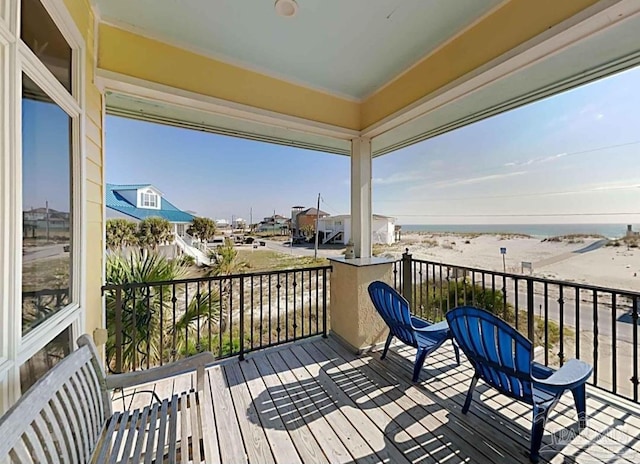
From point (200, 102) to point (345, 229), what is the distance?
2244 millimetres

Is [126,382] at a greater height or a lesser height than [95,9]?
lesser

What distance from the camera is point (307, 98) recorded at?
10.1ft

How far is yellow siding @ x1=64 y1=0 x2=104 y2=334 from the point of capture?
1921 mm

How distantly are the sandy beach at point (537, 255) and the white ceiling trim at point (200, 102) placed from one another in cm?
191

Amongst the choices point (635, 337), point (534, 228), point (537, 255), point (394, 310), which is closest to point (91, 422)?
point (394, 310)

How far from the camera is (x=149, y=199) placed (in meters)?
3.10

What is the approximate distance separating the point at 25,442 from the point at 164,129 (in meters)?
3.15

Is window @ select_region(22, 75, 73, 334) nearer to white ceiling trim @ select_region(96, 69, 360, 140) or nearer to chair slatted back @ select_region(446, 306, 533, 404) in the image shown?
white ceiling trim @ select_region(96, 69, 360, 140)

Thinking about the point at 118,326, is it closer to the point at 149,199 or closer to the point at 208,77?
the point at 149,199

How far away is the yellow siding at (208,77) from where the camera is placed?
2.16m

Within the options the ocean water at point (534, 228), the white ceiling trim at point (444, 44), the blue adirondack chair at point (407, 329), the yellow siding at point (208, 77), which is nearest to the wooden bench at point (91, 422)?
the blue adirondack chair at point (407, 329)

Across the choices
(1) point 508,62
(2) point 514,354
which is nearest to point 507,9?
(1) point 508,62

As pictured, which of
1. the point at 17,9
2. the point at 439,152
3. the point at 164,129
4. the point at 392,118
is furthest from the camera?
the point at 439,152

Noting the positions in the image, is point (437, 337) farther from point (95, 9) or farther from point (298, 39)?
point (95, 9)
